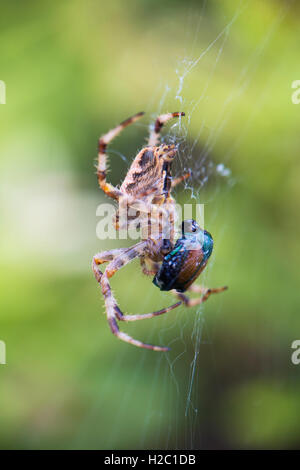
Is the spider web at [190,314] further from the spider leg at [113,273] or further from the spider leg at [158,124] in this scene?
the spider leg at [113,273]

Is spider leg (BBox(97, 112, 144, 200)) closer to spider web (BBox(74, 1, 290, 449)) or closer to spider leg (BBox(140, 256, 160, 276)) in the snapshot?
spider leg (BBox(140, 256, 160, 276))

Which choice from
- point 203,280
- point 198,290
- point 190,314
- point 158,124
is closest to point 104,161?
point 158,124

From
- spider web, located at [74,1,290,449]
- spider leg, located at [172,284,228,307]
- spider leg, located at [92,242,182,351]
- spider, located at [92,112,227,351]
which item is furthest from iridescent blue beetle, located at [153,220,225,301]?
spider web, located at [74,1,290,449]

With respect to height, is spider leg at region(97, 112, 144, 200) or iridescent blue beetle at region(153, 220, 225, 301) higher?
spider leg at region(97, 112, 144, 200)

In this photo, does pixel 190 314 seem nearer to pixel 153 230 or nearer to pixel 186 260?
pixel 153 230

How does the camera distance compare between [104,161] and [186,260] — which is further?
[104,161]

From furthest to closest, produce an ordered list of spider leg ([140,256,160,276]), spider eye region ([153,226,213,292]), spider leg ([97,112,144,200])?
spider leg ([140,256,160,276]), spider leg ([97,112,144,200]), spider eye region ([153,226,213,292])

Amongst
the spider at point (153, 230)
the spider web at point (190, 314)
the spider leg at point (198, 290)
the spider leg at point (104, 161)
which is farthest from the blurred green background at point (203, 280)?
the spider leg at point (104, 161)
